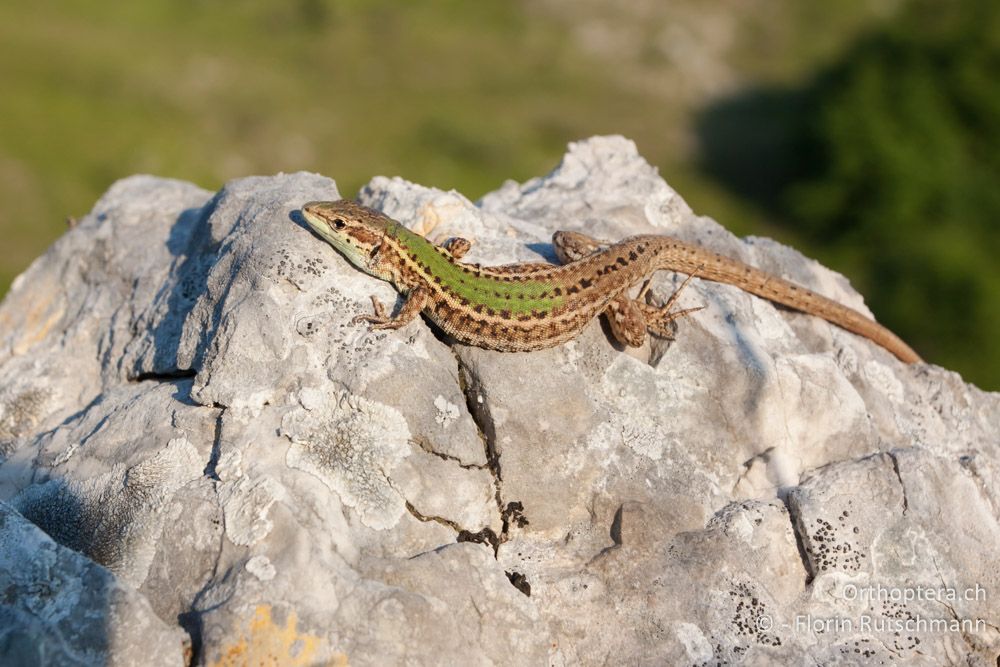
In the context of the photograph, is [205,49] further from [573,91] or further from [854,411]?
[854,411]

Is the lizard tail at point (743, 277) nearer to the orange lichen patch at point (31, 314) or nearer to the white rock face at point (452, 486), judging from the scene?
the white rock face at point (452, 486)

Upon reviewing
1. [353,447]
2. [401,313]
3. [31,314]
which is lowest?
[353,447]

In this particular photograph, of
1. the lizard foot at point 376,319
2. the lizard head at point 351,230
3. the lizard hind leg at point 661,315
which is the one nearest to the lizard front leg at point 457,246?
the lizard head at point 351,230

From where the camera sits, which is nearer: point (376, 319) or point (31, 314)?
point (376, 319)

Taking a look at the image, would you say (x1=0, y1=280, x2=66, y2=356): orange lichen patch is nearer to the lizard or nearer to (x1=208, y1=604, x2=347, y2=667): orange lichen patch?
the lizard

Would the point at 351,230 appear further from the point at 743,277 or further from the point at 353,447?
the point at 743,277

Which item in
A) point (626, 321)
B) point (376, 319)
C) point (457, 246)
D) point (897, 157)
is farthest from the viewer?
point (897, 157)

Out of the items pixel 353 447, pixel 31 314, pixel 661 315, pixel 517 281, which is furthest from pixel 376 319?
pixel 31 314
